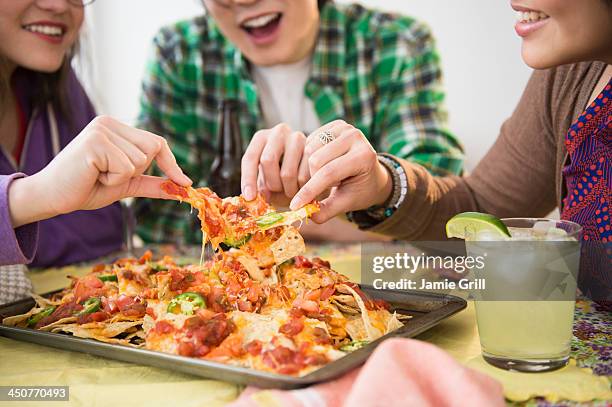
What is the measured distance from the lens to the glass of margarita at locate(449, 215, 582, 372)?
1.01m

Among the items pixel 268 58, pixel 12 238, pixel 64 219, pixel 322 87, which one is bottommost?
pixel 64 219

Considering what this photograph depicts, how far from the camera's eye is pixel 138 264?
1.57 metres

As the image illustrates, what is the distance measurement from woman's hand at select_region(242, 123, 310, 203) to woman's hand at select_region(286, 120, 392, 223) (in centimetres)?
3

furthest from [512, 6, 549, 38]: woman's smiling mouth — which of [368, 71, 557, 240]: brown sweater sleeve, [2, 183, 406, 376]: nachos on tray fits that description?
[2, 183, 406, 376]: nachos on tray

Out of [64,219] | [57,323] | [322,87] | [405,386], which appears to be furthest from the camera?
[322,87]

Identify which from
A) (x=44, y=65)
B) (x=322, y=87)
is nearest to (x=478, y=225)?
(x=44, y=65)

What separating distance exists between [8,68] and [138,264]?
1.02 metres

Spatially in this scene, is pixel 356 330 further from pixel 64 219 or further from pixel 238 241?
pixel 64 219

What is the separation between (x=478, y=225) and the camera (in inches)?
42.2

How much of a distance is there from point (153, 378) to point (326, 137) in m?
0.66

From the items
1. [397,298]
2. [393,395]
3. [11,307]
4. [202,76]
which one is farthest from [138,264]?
[202,76]

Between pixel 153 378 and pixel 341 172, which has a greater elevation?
pixel 341 172

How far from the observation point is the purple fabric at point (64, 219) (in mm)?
2156

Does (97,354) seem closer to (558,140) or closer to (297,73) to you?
(558,140)
